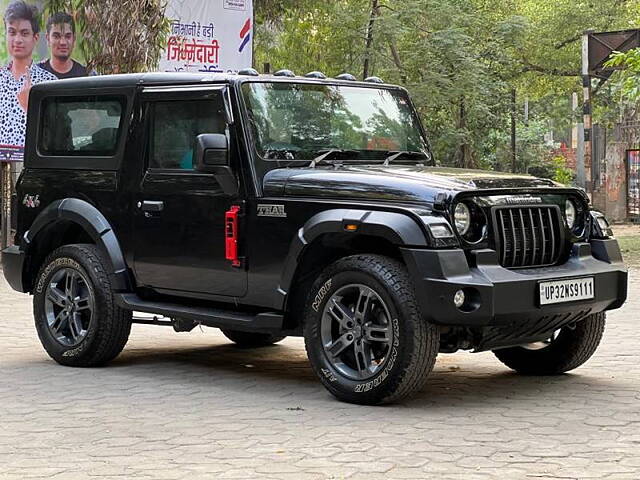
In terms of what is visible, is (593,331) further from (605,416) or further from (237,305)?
(237,305)

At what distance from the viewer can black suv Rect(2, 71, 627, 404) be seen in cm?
709

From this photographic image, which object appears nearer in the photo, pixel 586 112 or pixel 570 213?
pixel 570 213

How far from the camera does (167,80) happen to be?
8555mm

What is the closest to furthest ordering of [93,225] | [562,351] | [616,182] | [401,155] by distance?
1. [562,351]
2. [401,155]
3. [93,225]
4. [616,182]

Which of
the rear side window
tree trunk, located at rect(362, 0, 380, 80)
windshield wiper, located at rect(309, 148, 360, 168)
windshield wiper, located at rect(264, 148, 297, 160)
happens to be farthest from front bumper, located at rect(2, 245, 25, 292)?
tree trunk, located at rect(362, 0, 380, 80)

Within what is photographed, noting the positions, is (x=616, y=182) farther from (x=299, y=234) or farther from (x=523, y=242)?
(x=299, y=234)

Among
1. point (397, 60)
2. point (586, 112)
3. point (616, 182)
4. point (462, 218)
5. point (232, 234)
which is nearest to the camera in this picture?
point (462, 218)

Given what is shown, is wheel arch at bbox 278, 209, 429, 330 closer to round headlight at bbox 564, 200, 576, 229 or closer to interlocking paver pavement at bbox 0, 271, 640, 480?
interlocking paver pavement at bbox 0, 271, 640, 480

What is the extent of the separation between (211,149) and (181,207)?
24.1 inches

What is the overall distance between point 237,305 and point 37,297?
1.77 meters

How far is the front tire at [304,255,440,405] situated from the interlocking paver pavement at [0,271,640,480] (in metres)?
0.15

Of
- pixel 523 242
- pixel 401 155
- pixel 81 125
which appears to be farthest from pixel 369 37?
pixel 523 242

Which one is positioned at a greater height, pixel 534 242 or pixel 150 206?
pixel 150 206

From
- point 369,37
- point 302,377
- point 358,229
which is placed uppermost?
point 369,37
